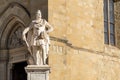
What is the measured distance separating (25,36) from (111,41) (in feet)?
27.3

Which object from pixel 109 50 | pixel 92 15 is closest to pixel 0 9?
pixel 92 15

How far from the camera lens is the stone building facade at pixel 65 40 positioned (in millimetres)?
17891

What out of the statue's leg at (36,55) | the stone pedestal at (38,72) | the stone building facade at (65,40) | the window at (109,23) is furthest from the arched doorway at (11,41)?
the window at (109,23)

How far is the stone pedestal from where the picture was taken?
14.5 meters

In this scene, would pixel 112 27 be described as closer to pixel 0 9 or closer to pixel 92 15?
pixel 92 15

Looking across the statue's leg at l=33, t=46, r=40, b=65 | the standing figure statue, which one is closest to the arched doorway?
the standing figure statue

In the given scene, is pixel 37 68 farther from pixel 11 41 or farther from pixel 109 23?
pixel 109 23

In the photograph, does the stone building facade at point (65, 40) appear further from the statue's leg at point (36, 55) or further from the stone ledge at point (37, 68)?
the stone ledge at point (37, 68)

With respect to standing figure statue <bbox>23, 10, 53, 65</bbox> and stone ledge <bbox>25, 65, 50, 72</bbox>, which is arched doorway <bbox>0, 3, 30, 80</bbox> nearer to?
standing figure statue <bbox>23, 10, 53, 65</bbox>

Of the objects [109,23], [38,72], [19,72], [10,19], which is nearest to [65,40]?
[10,19]

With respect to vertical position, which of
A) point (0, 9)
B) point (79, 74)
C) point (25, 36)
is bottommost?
point (79, 74)

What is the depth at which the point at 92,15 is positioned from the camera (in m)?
20.8

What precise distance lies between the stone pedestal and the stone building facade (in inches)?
113

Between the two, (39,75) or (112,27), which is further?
(112,27)
